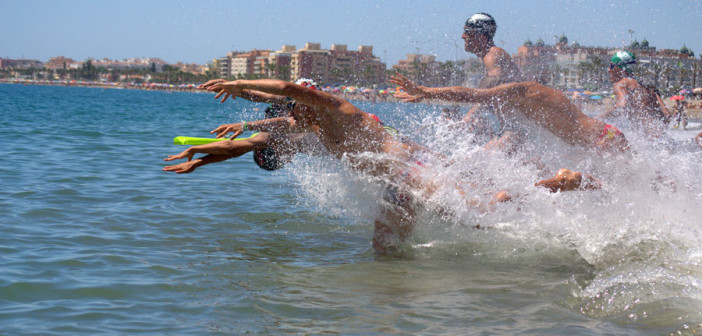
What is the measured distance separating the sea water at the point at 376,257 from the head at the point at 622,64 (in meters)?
0.97

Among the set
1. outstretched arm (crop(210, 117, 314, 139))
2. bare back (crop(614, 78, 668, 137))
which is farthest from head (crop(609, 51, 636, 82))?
outstretched arm (crop(210, 117, 314, 139))

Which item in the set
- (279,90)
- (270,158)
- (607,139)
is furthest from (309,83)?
(607,139)

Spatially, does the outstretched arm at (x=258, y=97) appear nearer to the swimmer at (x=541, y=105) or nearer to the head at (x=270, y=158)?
the head at (x=270, y=158)

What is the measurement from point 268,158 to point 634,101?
3.93 metres

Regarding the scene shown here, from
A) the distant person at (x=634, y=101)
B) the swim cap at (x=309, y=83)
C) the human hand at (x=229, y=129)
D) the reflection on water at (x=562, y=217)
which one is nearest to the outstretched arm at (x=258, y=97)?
the swim cap at (x=309, y=83)

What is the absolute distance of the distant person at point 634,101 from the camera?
23.3 ft

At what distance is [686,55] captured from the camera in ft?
35.4

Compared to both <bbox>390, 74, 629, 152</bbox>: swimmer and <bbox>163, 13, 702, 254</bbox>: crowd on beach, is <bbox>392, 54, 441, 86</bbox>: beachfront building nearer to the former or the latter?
<bbox>163, 13, 702, 254</bbox>: crowd on beach

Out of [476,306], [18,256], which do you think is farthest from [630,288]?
[18,256]

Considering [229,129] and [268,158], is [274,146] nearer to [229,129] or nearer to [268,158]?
[268,158]

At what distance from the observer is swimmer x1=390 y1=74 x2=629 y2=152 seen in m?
5.80

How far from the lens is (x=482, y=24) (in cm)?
680

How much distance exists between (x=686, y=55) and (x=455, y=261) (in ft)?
23.1

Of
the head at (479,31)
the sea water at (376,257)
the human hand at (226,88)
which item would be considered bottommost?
the sea water at (376,257)
